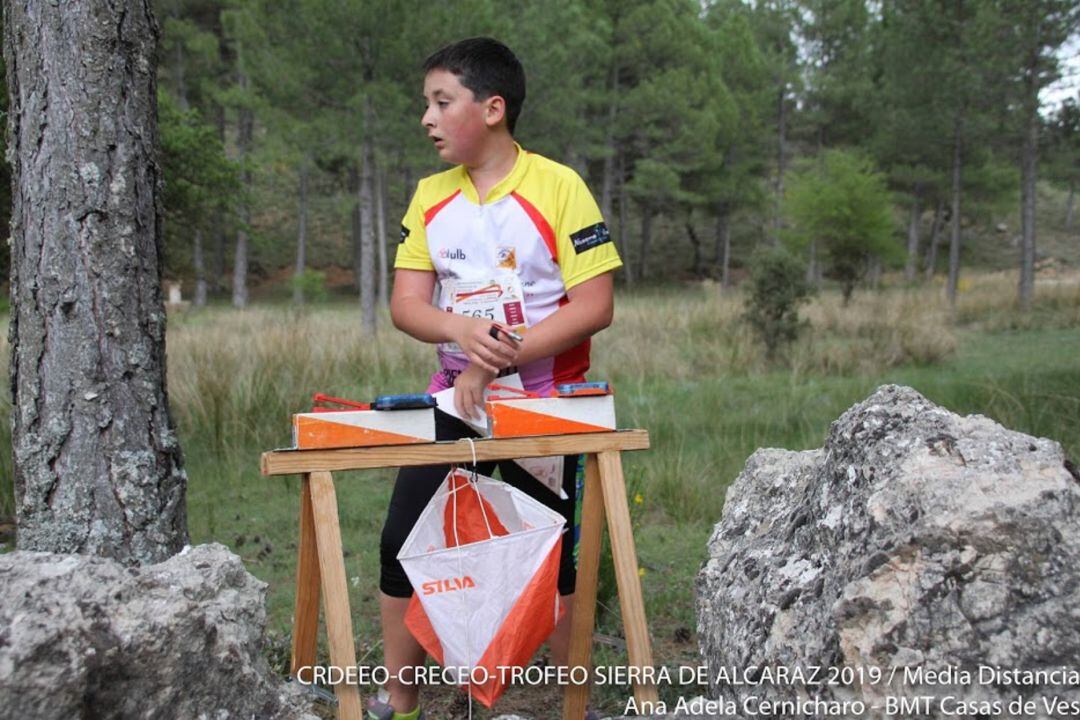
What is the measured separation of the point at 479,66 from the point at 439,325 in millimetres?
684

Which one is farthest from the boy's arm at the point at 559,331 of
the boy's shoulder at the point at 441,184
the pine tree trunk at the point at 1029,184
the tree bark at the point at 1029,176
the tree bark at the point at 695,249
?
the tree bark at the point at 695,249

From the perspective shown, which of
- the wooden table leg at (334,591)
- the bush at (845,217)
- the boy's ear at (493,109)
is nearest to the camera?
the wooden table leg at (334,591)

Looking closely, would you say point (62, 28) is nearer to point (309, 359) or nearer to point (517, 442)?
point (517, 442)

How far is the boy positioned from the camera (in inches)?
106

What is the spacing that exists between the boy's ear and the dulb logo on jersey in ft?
3.84

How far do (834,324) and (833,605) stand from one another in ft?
42.0

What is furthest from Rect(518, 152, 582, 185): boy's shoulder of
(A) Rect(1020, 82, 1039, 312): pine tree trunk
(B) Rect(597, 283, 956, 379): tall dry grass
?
(A) Rect(1020, 82, 1039, 312): pine tree trunk

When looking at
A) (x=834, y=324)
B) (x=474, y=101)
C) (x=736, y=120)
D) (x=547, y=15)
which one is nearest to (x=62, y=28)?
(x=474, y=101)

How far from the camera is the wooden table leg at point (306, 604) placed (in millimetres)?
Answer: 2568

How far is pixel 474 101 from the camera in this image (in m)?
2.71

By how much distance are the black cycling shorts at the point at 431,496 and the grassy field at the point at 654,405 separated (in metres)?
0.65

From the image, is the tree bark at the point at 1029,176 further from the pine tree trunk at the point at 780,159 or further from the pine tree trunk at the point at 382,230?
the pine tree trunk at the point at 780,159

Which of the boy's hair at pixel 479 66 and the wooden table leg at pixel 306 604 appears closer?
the wooden table leg at pixel 306 604

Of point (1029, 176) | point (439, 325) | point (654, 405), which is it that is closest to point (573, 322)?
point (439, 325)
